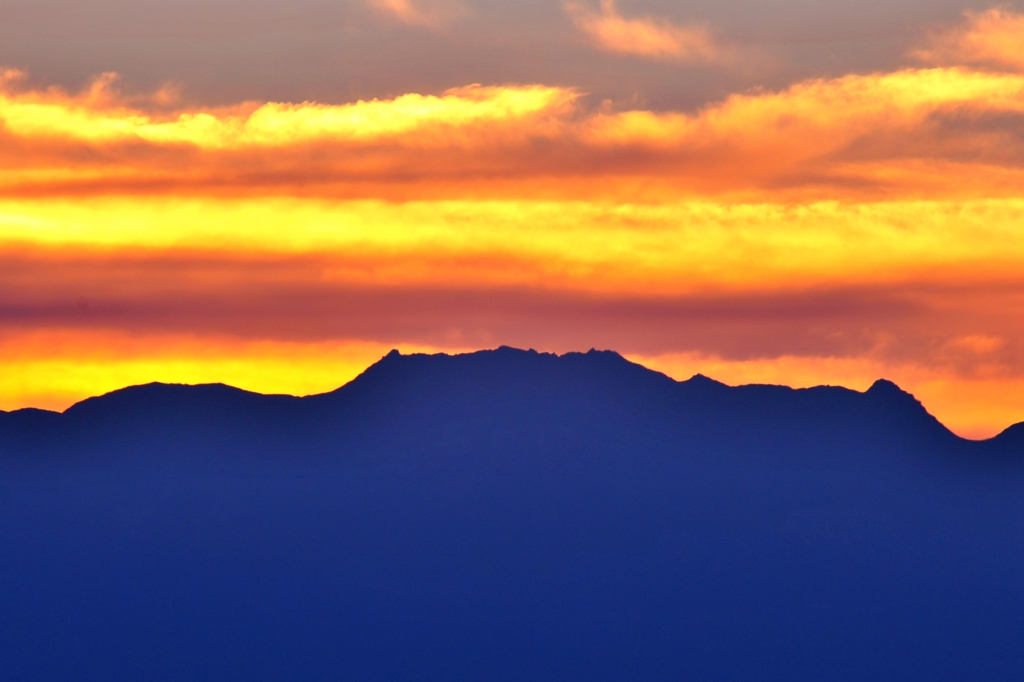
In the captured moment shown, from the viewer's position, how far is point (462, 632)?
19800 cm

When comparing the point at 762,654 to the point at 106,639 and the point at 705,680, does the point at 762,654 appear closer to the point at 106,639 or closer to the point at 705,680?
the point at 705,680

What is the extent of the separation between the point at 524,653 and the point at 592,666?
10.6 metres

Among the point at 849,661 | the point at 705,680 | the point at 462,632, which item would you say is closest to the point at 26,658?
the point at 462,632

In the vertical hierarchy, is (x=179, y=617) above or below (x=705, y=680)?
above

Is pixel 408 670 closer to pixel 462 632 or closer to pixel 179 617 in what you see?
pixel 462 632

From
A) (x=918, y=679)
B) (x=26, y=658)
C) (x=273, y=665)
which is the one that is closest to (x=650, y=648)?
(x=918, y=679)

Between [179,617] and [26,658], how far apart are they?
22.7 m

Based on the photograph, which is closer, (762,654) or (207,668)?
(207,668)

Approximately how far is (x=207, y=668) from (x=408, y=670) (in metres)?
28.8

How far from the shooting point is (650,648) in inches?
7790

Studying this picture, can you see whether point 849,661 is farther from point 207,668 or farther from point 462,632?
point 207,668

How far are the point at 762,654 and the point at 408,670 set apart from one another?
54345 mm

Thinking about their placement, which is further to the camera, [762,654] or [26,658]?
[762,654]

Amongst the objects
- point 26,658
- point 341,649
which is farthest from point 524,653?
point 26,658
